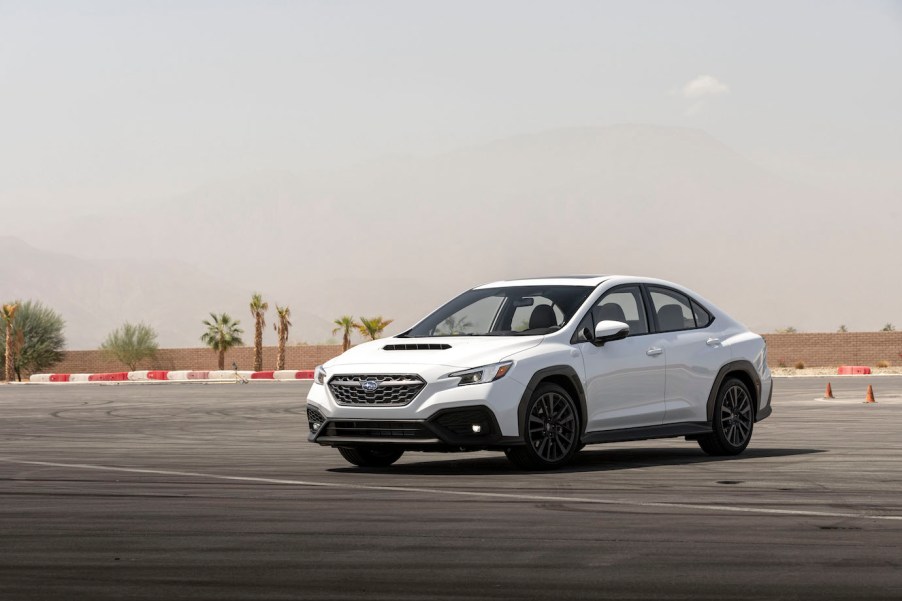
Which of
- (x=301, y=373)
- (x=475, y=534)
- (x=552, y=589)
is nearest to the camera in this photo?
(x=552, y=589)

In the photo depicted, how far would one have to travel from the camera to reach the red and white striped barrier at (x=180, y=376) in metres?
61.7

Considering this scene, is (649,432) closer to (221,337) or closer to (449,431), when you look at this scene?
(449,431)

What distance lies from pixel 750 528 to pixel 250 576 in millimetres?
3437

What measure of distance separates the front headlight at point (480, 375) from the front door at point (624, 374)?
3.75 feet

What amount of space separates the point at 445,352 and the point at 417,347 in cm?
41

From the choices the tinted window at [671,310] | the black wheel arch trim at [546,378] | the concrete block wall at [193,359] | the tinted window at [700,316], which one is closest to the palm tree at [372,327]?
the concrete block wall at [193,359]

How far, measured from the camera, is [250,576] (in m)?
7.73

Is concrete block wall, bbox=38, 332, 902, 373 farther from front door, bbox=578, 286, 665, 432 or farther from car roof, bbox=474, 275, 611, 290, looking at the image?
front door, bbox=578, 286, 665, 432

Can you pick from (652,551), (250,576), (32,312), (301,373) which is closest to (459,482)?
(652,551)

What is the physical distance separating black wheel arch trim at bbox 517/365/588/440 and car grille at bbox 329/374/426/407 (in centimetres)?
92

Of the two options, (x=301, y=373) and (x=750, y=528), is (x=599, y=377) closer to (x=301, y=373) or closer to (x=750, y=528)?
(x=750, y=528)

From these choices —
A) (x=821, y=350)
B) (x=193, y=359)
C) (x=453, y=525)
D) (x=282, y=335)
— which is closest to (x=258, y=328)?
(x=282, y=335)

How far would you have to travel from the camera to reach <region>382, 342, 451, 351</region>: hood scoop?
45.4ft

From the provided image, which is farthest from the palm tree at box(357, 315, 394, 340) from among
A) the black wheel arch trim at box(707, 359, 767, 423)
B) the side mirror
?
the side mirror
